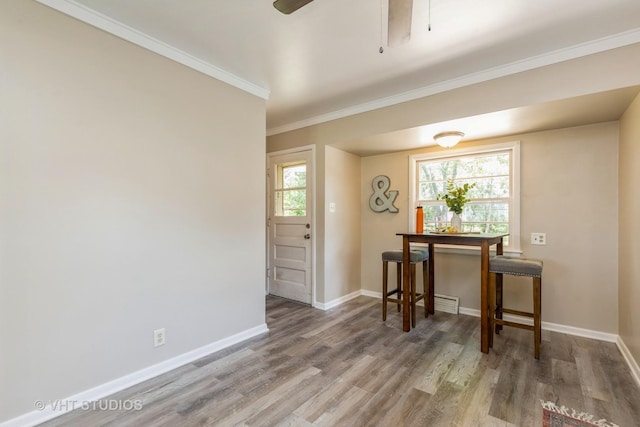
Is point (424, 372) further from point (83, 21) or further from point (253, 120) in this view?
point (83, 21)

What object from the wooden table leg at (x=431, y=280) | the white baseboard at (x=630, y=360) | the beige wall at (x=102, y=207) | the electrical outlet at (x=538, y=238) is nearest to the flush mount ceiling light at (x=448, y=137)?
the wooden table leg at (x=431, y=280)

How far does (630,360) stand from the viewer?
222cm

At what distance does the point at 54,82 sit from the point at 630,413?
3.92 meters

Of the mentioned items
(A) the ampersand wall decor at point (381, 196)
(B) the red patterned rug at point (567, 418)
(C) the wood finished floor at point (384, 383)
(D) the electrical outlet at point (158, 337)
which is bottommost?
(C) the wood finished floor at point (384, 383)

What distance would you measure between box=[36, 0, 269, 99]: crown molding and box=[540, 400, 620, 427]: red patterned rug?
3305 millimetres

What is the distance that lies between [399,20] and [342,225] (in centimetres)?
285

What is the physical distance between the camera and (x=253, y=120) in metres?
2.89

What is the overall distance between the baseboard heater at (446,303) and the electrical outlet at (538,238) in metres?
1.04

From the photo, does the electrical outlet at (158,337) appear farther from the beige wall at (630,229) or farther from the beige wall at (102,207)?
the beige wall at (630,229)

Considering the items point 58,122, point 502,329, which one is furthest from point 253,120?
point 502,329

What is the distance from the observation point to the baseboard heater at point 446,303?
137 inches

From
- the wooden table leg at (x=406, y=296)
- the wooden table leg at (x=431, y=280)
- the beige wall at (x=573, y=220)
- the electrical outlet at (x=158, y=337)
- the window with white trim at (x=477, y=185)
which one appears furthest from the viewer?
the wooden table leg at (x=431, y=280)

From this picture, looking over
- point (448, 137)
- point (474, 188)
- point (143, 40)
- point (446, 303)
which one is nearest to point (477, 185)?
point (474, 188)

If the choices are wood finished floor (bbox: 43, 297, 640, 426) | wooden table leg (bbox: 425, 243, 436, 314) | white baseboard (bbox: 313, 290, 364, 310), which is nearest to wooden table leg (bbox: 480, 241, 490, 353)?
wood finished floor (bbox: 43, 297, 640, 426)
